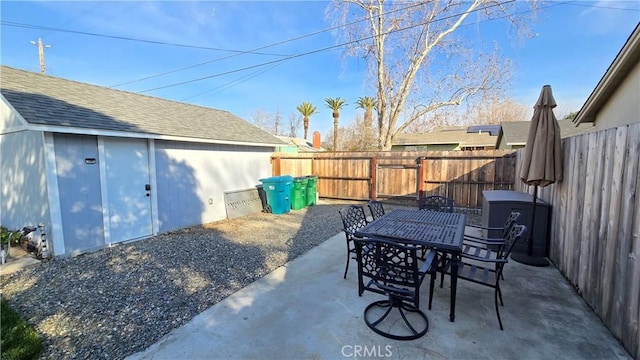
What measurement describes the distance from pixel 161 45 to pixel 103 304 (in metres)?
13.0

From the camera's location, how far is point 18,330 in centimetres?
262

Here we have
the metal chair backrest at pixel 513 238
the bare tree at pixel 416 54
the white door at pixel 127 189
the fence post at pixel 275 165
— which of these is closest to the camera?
the metal chair backrest at pixel 513 238

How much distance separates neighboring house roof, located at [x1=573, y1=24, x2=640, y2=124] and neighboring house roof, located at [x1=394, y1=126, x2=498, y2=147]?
49.1 feet

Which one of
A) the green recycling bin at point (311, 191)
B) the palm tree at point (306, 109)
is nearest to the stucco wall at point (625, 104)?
the green recycling bin at point (311, 191)

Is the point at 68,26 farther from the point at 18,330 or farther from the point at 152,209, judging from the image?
the point at 18,330

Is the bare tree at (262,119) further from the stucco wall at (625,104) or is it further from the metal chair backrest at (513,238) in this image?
the metal chair backrest at (513,238)

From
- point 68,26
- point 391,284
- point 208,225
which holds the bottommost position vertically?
point 208,225

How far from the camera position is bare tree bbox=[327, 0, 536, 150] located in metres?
13.1

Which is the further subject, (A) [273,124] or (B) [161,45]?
(A) [273,124]

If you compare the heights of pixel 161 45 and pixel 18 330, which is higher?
pixel 161 45

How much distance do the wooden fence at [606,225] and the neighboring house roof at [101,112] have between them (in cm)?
730

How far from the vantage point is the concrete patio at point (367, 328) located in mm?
2264

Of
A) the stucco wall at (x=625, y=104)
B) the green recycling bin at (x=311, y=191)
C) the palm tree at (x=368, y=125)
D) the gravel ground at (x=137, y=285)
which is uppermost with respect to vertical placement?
the palm tree at (x=368, y=125)

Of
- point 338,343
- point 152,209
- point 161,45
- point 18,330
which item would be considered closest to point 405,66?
point 161,45
